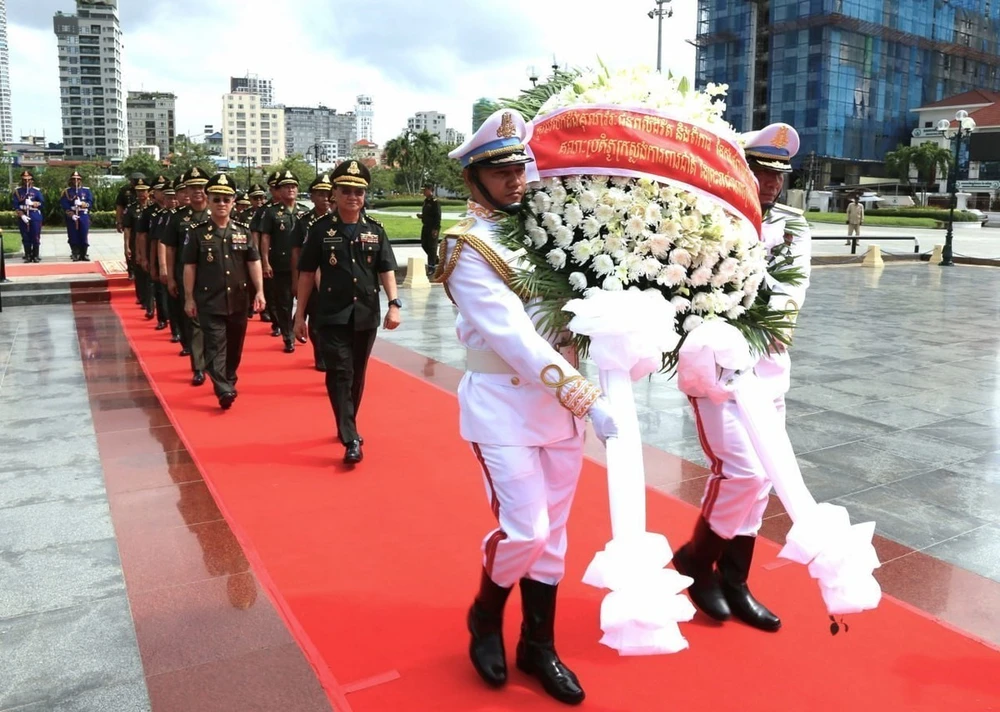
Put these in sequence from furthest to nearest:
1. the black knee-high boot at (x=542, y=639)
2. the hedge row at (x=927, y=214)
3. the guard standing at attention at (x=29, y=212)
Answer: the hedge row at (x=927, y=214)
the guard standing at attention at (x=29, y=212)
the black knee-high boot at (x=542, y=639)

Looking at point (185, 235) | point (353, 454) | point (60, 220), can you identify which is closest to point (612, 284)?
point (353, 454)

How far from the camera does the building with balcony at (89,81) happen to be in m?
146

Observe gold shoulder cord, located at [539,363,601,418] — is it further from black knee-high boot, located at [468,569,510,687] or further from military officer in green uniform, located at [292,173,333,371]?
military officer in green uniform, located at [292,173,333,371]

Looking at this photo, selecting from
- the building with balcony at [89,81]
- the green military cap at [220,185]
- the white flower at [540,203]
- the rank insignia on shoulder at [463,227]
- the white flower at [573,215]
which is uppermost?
the building with balcony at [89,81]

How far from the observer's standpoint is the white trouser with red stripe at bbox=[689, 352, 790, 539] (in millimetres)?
3049

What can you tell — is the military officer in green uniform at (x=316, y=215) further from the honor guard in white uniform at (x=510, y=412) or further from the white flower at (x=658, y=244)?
the white flower at (x=658, y=244)

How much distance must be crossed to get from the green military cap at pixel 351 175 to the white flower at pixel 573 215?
2.94 m

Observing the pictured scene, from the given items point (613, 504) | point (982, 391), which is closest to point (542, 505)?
point (613, 504)

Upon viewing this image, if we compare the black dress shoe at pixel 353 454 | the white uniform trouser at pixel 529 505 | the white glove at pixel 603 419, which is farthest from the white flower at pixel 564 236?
the black dress shoe at pixel 353 454

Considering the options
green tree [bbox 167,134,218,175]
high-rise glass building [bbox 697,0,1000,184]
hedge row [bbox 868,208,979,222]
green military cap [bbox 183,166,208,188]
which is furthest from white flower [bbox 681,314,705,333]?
high-rise glass building [bbox 697,0,1000,184]

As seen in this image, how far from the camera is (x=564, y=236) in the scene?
2.52m

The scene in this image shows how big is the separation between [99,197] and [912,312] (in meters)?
30.1

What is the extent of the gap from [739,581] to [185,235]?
18.5 feet

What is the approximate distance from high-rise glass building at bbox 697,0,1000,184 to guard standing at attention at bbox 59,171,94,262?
184 feet
